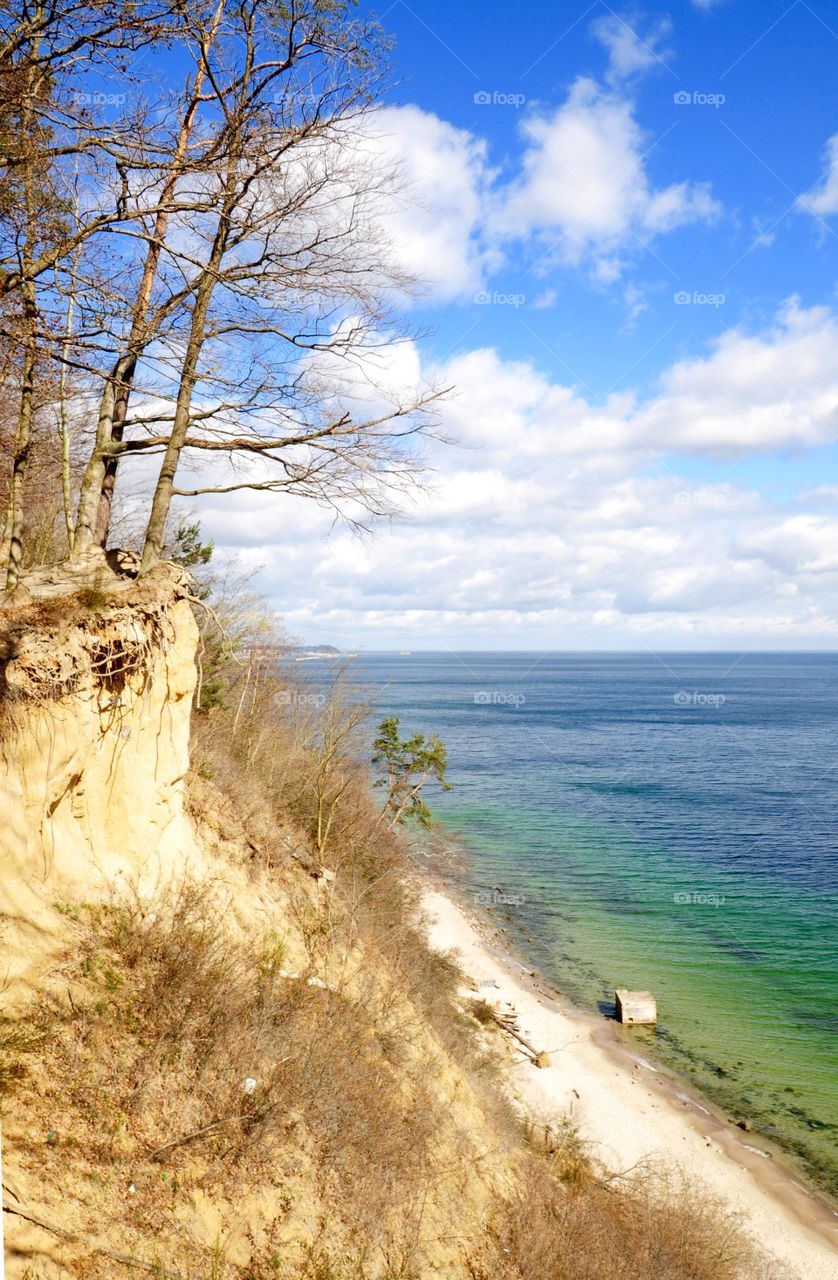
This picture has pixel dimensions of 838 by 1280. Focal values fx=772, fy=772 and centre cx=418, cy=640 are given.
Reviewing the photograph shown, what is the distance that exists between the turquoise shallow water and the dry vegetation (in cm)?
703

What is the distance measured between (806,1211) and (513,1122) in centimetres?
676

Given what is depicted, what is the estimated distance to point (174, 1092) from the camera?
915 centimetres

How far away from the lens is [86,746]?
1012cm

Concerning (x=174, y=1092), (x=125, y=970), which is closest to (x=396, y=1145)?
(x=174, y=1092)

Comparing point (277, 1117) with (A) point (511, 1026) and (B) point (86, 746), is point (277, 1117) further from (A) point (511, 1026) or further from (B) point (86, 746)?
(A) point (511, 1026)

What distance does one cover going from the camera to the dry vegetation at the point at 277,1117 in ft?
26.6

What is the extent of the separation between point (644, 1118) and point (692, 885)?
1815 centimetres

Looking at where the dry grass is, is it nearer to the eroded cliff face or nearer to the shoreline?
the shoreline

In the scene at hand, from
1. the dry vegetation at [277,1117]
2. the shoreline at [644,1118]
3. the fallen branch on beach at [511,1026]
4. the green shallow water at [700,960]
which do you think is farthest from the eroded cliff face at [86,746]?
the green shallow water at [700,960]

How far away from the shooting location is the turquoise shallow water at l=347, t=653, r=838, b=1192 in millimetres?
22641

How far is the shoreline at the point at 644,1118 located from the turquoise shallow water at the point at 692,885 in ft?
3.13

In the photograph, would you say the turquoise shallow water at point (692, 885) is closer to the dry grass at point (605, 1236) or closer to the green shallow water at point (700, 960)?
the green shallow water at point (700, 960)

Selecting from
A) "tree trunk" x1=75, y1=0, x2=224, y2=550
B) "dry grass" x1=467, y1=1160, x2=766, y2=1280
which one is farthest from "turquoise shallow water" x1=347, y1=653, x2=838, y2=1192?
"tree trunk" x1=75, y1=0, x2=224, y2=550

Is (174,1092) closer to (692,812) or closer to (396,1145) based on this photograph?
(396,1145)
